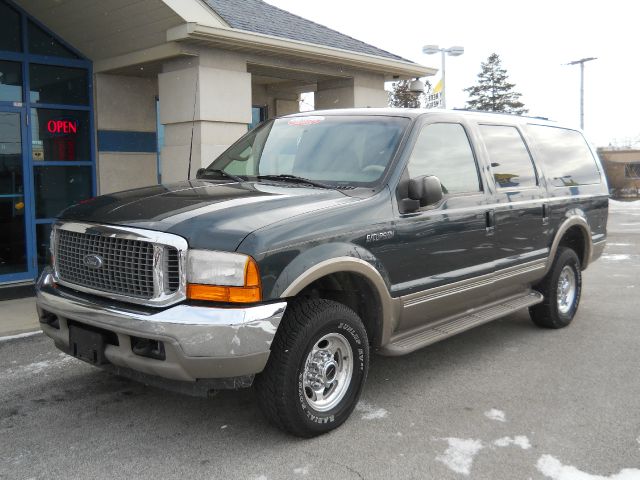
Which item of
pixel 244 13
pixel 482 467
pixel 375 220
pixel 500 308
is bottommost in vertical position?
pixel 482 467

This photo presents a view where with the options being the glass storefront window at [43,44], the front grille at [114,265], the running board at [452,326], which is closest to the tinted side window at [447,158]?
the running board at [452,326]

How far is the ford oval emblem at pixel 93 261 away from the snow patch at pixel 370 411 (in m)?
1.88

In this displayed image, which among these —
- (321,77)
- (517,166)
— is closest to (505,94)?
(321,77)

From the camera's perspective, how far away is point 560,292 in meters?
6.64

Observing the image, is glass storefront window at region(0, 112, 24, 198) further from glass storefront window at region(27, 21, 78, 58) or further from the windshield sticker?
the windshield sticker

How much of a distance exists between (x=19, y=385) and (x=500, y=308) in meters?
3.80

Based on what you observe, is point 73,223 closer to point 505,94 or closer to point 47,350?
point 47,350

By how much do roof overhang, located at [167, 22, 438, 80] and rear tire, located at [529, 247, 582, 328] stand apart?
461cm

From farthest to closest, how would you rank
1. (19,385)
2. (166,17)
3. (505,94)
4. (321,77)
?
(505,94) < (321,77) < (166,17) < (19,385)

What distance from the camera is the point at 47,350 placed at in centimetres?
577

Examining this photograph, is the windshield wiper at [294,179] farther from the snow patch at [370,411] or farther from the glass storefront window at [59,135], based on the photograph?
the glass storefront window at [59,135]

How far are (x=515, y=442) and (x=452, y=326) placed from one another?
1.25 meters

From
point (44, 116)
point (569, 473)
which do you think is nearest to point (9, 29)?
point (44, 116)

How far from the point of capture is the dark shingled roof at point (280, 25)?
910 centimetres
